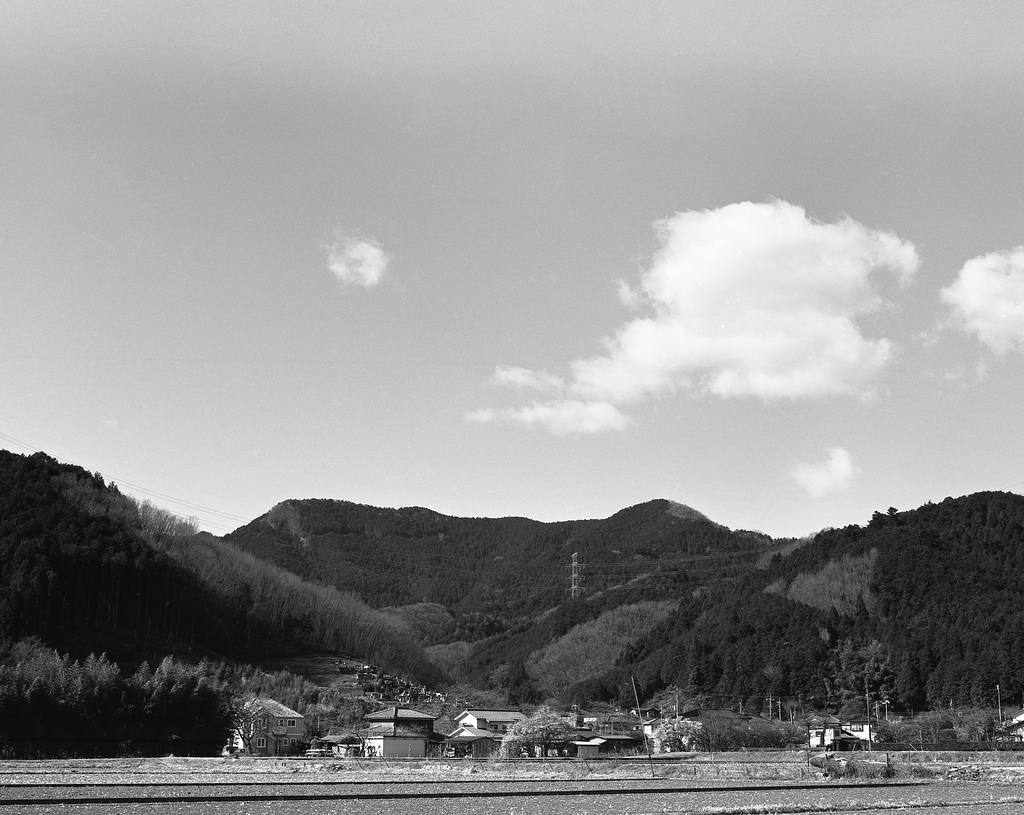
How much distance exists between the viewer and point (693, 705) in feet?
345

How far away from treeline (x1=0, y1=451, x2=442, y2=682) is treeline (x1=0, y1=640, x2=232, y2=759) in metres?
26.2

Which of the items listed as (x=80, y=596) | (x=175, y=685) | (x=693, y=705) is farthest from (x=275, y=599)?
(x=175, y=685)

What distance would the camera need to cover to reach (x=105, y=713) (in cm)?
4634

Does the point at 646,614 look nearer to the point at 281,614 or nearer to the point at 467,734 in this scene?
the point at 281,614

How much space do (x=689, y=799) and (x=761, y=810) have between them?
361cm

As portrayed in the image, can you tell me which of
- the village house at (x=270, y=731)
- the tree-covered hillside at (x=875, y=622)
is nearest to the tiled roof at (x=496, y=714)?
the village house at (x=270, y=731)

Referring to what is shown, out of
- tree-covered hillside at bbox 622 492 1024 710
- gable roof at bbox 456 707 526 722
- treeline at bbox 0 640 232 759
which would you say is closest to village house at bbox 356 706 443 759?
gable roof at bbox 456 707 526 722

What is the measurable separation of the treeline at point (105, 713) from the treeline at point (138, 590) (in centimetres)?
2618

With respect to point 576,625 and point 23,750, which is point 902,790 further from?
point 576,625

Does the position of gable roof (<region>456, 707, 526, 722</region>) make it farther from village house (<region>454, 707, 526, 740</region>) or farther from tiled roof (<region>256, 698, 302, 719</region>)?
tiled roof (<region>256, 698, 302, 719</region>)

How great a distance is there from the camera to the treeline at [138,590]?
254 feet

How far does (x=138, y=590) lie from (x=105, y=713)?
4493 cm

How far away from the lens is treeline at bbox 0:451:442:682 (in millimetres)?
77312

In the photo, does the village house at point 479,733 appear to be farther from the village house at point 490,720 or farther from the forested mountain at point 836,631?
the forested mountain at point 836,631
